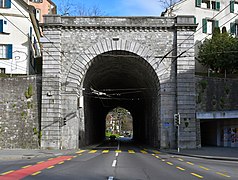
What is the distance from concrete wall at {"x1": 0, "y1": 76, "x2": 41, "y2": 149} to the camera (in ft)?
95.1

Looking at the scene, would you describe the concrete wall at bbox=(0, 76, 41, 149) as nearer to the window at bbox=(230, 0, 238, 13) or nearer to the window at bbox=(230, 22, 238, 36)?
the window at bbox=(230, 22, 238, 36)

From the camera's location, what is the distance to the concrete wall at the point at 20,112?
28984 mm

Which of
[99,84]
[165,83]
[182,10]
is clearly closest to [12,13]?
[99,84]

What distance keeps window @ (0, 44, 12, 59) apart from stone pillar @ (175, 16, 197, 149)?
60.8 ft

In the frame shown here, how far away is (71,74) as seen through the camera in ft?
98.6

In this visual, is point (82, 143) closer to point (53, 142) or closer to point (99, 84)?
point (53, 142)

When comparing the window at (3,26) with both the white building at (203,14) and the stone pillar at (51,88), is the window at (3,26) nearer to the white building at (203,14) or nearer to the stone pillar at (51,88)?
the stone pillar at (51,88)

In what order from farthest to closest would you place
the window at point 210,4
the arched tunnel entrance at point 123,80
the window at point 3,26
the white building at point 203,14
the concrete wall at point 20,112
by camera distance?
the window at point 210,4
the white building at point 203,14
the window at point 3,26
the arched tunnel entrance at point 123,80
the concrete wall at point 20,112

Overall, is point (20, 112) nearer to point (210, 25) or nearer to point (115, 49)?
point (115, 49)

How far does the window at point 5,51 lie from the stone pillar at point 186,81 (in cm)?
1854

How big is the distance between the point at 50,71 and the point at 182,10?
27035 millimetres

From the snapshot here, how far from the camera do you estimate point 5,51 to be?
124 ft

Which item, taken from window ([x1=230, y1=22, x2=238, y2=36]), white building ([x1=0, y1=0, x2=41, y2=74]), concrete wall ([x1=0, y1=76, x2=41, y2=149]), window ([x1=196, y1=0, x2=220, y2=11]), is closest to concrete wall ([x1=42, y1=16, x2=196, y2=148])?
concrete wall ([x1=0, y1=76, x2=41, y2=149])

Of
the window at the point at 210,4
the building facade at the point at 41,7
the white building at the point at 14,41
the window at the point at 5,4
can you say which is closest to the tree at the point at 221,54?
the window at the point at 210,4
